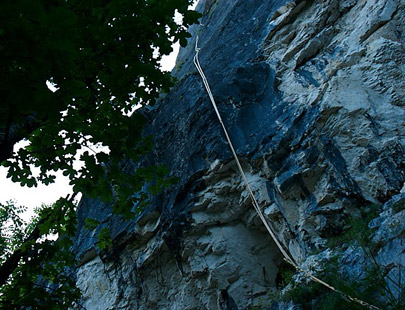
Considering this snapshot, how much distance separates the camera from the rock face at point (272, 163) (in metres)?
5.56

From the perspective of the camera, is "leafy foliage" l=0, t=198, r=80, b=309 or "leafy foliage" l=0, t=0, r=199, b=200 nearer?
"leafy foliage" l=0, t=0, r=199, b=200

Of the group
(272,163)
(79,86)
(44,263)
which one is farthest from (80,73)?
(272,163)

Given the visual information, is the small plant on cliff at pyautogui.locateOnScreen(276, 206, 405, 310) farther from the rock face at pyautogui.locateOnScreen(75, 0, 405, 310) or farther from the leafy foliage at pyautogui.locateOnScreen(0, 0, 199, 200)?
the leafy foliage at pyautogui.locateOnScreen(0, 0, 199, 200)

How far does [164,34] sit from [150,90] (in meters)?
0.61

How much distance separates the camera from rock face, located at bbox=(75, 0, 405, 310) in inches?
219

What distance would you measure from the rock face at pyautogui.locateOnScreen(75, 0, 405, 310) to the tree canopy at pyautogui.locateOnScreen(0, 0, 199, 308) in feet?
11.1

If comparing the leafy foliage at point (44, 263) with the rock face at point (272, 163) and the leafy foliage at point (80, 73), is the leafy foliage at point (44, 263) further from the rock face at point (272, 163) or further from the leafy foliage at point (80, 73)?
the rock face at point (272, 163)

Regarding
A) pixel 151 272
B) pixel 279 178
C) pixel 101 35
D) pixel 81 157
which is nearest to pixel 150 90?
pixel 101 35

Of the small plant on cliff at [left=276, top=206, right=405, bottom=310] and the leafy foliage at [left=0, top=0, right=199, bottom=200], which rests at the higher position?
the leafy foliage at [left=0, top=0, right=199, bottom=200]

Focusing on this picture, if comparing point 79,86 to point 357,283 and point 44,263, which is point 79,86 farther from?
point 357,283

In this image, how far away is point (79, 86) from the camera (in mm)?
1939

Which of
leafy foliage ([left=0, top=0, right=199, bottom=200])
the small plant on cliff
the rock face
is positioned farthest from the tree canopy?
the rock face

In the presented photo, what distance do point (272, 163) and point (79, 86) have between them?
5358mm

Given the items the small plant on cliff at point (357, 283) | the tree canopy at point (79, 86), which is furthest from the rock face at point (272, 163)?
the tree canopy at point (79, 86)
